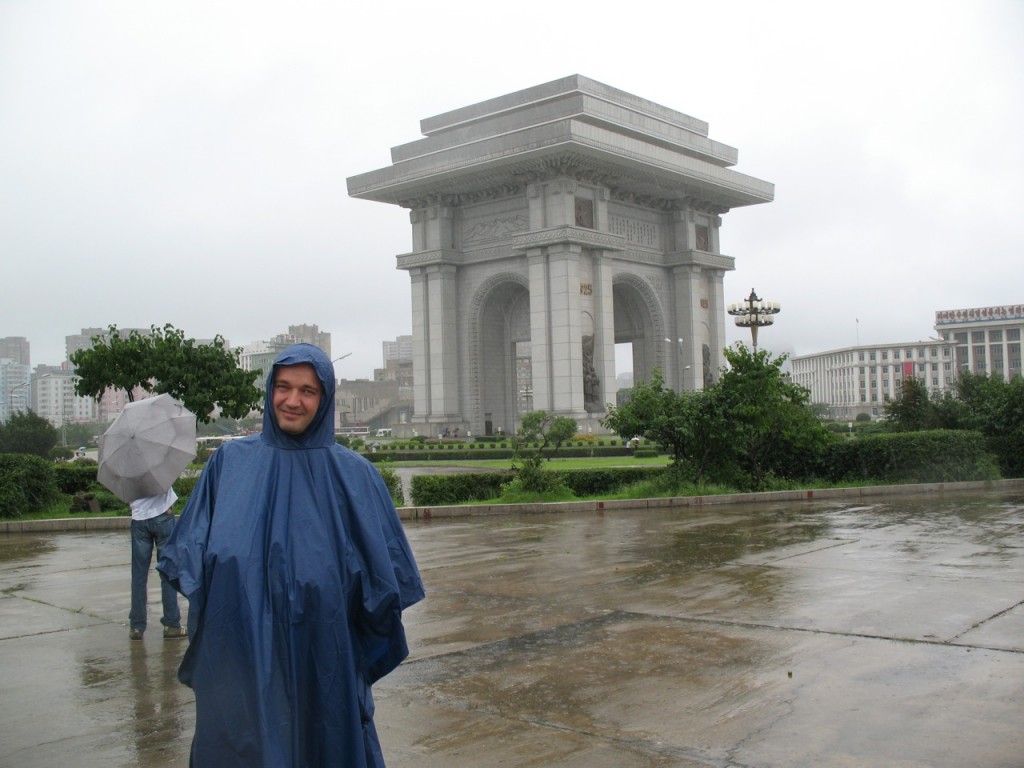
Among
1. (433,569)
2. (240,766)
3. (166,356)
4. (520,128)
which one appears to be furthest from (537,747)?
(520,128)

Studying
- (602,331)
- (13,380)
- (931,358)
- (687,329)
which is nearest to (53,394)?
(13,380)

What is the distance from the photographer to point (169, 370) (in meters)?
23.0

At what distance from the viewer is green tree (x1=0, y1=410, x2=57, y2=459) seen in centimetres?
3991

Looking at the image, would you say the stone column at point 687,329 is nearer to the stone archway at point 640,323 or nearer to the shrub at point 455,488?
the stone archway at point 640,323

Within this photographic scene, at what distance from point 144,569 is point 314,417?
4.53 m

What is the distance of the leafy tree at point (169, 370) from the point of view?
74.7ft

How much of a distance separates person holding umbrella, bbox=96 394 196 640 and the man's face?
4.21 m

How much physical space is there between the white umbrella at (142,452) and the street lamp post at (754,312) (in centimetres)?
2444

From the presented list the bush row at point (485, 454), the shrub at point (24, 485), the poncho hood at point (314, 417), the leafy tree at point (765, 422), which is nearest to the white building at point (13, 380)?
the bush row at point (485, 454)

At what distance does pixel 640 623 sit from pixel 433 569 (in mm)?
3354

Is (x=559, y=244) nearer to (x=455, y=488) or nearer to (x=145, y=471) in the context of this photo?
(x=455, y=488)

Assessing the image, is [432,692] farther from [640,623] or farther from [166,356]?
[166,356]

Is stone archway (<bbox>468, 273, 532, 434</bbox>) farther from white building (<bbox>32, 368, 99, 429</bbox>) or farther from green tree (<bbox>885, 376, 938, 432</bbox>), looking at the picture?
white building (<bbox>32, 368, 99, 429</bbox>)

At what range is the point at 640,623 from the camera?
679 cm
